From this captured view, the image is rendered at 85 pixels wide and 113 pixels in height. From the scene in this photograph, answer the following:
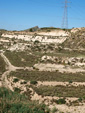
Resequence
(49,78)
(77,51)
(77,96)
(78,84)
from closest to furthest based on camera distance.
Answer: (77,96) < (78,84) < (49,78) < (77,51)

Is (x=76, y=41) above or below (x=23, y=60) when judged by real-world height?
above

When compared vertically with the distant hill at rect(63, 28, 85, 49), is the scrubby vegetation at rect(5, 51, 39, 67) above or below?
below

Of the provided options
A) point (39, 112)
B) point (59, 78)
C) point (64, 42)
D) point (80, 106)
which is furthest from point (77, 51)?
point (39, 112)

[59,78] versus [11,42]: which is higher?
[11,42]

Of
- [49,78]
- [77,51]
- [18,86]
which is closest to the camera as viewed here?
[18,86]

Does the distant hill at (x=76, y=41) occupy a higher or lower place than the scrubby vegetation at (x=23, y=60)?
higher

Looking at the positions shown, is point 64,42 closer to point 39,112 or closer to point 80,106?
point 80,106

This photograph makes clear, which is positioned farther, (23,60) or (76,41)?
(76,41)

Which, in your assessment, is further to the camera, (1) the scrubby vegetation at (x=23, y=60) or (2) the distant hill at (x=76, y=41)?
(2) the distant hill at (x=76, y=41)

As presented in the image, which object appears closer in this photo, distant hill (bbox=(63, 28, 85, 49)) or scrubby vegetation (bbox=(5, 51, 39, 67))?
scrubby vegetation (bbox=(5, 51, 39, 67))

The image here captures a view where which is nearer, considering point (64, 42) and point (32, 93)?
point (32, 93)
